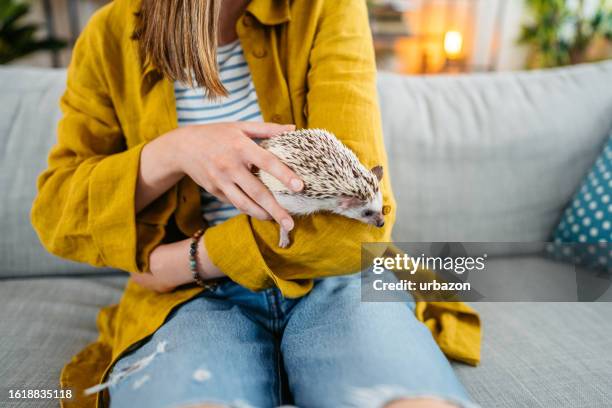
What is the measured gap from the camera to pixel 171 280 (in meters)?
1.10

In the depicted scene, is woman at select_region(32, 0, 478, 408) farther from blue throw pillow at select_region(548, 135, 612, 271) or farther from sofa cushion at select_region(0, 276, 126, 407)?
blue throw pillow at select_region(548, 135, 612, 271)

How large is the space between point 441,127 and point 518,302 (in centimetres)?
70

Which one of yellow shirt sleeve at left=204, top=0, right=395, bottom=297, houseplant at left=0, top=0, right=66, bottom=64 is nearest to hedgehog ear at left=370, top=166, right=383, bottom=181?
yellow shirt sleeve at left=204, top=0, right=395, bottom=297

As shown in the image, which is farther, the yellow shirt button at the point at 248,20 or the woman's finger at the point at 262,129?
the yellow shirt button at the point at 248,20

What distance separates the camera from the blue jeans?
0.83 metres

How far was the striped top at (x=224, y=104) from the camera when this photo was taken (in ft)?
3.91

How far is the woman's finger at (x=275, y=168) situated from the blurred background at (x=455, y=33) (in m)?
4.00

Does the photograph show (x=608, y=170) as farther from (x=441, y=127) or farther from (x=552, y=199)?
(x=441, y=127)

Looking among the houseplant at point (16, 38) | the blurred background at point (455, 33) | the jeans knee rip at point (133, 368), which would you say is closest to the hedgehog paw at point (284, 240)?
the jeans knee rip at point (133, 368)

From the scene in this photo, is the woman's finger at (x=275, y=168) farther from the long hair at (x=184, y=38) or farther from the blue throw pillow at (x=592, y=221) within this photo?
the blue throw pillow at (x=592, y=221)

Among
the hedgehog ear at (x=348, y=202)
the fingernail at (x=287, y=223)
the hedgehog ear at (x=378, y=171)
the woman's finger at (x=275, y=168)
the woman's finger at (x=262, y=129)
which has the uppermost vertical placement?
the woman's finger at (x=262, y=129)

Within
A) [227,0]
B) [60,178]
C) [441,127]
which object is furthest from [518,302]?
[60,178]

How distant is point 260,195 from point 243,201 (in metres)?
0.04

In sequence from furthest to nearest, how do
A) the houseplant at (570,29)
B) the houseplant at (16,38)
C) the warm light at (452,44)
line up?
the warm light at (452,44) < the houseplant at (570,29) < the houseplant at (16,38)
